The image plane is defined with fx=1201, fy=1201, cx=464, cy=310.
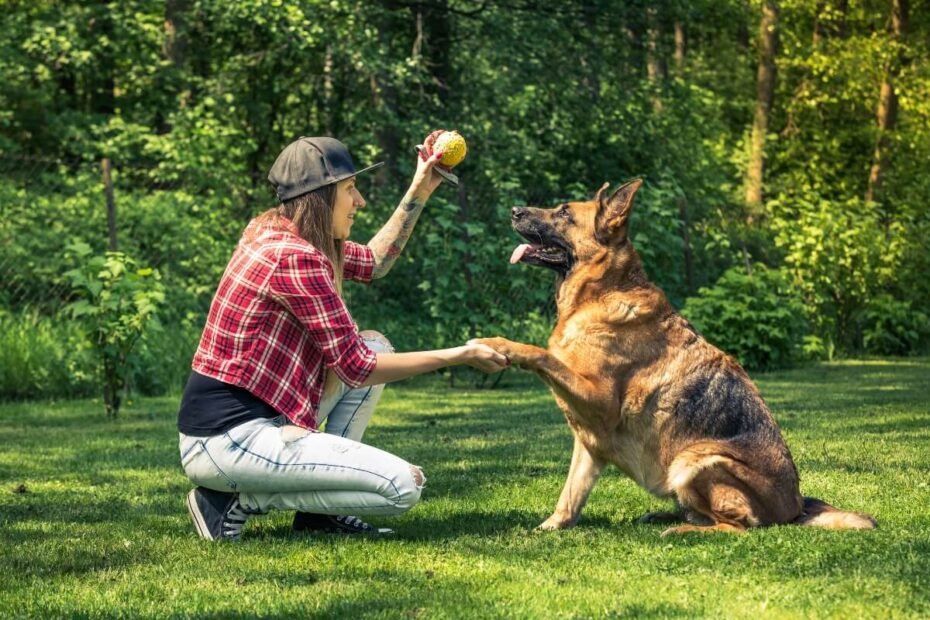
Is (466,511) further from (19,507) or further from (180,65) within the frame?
(180,65)

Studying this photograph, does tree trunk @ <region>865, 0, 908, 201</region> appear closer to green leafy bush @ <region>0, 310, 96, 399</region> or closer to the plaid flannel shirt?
green leafy bush @ <region>0, 310, 96, 399</region>

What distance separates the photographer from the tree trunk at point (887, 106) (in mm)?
30547

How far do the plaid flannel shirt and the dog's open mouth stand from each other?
121 cm

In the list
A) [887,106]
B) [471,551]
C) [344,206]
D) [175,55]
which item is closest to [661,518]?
[471,551]

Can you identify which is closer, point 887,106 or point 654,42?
point 654,42

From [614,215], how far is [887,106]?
27.4 meters

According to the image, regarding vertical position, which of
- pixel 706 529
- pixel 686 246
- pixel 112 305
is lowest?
pixel 686 246

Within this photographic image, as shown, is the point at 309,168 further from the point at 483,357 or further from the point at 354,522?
the point at 354,522

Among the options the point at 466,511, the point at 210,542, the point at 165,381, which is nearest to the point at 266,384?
the point at 210,542

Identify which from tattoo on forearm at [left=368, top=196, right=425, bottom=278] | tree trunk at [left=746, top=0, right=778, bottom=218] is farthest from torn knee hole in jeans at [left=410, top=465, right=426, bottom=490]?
tree trunk at [left=746, top=0, right=778, bottom=218]

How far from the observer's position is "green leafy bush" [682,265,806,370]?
15.4 metres

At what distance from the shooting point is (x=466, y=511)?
21.5 ft

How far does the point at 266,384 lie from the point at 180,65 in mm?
19506

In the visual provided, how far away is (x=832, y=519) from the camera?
18.8 ft
